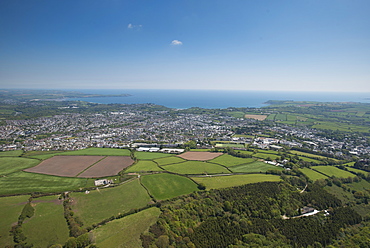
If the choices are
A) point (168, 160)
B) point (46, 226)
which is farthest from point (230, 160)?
point (46, 226)

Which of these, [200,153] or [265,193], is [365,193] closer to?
[265,193]

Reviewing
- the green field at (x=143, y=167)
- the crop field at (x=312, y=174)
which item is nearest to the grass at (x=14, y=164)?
the green field at (x=143, y=167)

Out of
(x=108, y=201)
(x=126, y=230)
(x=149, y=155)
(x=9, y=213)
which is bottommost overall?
(x=126, y=230)

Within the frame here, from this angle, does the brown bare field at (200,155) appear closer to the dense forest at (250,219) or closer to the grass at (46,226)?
the dense forest at (250,219)

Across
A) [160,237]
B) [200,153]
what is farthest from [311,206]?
[200,153]

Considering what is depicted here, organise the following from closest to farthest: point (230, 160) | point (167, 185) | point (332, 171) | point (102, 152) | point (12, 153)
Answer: point (167, 185)
point (332, 171)
point (230, 160)
point (12, 153)
point (102, 152)

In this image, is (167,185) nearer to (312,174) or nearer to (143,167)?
(143,167)
